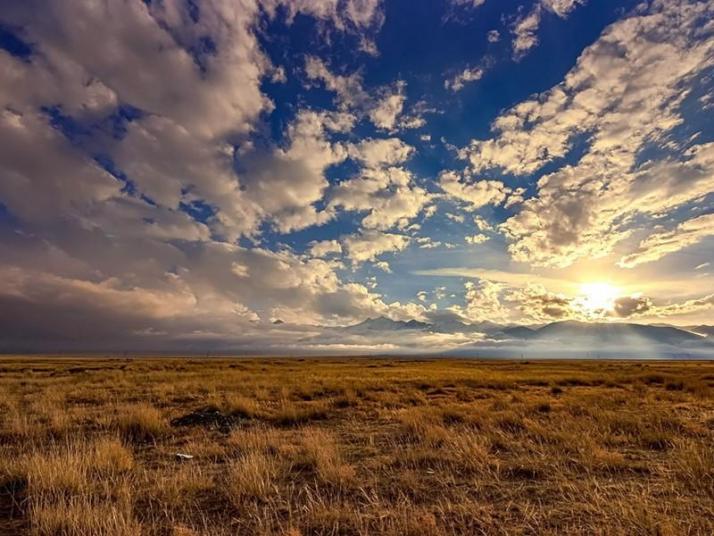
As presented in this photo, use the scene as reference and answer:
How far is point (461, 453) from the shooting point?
31.7 ft

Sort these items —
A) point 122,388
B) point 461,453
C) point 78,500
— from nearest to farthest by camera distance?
point 78,500, point 461,453, point 122,388

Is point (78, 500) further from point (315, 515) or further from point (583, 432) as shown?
point (583, 432)

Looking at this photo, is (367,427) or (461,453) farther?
(367,427)

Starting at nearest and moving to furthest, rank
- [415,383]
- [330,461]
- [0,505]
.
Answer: [0,505]
[330,461]
[415,383]

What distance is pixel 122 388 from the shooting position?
27.3 metres

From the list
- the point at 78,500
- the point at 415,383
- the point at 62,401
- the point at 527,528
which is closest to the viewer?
the point at 527,528

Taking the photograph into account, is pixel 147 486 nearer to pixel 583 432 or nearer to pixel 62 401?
pixel 583 432

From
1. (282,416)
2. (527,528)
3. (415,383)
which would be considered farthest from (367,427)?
(415,383)

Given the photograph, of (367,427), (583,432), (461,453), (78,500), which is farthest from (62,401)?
(583,432)

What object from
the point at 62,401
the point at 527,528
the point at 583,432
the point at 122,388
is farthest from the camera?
the point at 122,388

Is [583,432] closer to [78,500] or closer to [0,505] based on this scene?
[78,500]

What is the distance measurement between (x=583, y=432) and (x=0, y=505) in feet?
42.2

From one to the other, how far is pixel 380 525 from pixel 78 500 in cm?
443

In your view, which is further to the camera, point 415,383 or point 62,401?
point 415,383
